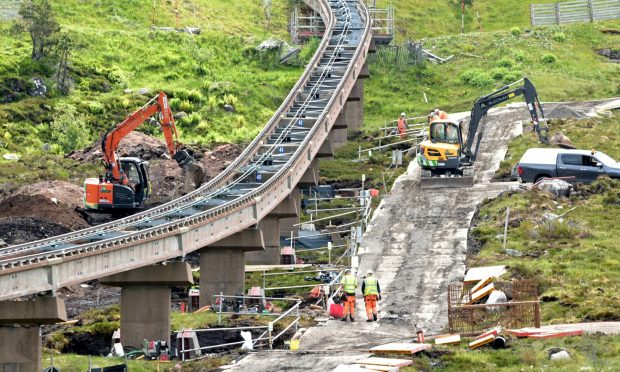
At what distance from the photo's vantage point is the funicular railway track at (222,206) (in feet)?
161

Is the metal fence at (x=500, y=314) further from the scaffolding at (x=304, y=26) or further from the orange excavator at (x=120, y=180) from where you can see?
the scaffolding at (x=304, y=26)

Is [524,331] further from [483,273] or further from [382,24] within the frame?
[382,24]

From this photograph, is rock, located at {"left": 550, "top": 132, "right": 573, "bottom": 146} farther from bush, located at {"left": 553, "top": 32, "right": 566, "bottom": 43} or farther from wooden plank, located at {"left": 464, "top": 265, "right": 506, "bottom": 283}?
bush, located at {"left": 553, "top": 32, "right": 566, "bottom": 43}

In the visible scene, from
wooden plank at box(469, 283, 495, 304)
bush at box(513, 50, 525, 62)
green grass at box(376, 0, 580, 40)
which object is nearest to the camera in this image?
wooden plank at box(469, 283, 495, 304)

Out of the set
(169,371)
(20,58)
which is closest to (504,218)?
(169,371)

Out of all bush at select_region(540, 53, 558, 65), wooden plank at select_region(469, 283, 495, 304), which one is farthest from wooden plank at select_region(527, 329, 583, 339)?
bush at select_region(540, 53, 558, 65)

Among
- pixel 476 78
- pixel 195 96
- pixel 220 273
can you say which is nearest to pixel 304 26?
pixel 195 96

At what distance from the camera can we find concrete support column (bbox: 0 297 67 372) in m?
47.9

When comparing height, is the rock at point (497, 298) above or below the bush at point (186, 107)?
below

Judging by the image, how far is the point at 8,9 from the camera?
11812 centimetres

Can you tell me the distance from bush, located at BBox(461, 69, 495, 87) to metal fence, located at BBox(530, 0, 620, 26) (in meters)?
15.7

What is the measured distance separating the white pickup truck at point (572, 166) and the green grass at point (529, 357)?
28924 mm

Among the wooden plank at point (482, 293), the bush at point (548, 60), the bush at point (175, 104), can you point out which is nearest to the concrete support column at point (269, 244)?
the wooden plank at point (482, 293)

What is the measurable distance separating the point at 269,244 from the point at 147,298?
15.6 m
